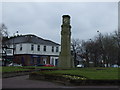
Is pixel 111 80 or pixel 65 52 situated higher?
pixel 65 52

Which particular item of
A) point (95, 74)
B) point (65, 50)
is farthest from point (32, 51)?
point (95, 74)

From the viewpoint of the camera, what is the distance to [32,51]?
57.2 m

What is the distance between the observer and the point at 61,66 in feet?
Answer: 99.9

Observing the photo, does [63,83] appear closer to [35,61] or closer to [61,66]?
[61,66]

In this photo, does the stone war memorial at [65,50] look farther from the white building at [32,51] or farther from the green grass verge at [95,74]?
the white building at [32,51]

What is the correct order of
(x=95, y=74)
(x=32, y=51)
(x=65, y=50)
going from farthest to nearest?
1. (x=32, y=51)
2. (x=65, y=50)
3. (x=95, y=74)

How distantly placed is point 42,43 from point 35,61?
6.19 meters

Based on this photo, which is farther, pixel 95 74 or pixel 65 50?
pixel 65 50

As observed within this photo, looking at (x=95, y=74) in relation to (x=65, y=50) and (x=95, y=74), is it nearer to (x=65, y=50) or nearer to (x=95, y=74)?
(x=95, y=74)

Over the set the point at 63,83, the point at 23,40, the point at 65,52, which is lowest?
the point at 63,83

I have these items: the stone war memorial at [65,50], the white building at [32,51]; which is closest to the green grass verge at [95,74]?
the stone war memorial at [65,50]

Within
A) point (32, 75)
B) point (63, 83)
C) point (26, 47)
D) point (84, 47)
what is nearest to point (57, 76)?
point (63, 83)

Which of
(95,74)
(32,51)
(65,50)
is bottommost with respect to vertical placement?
(95,74)

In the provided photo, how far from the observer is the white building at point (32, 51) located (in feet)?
185
